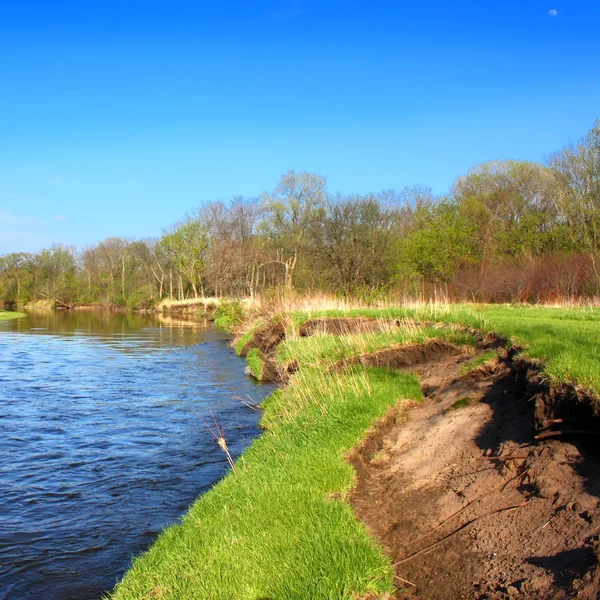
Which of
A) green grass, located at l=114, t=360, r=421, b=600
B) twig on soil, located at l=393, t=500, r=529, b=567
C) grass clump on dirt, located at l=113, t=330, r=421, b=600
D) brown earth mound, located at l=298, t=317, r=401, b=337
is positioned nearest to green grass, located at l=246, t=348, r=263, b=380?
brown earth mound, located at l=298, t=317, r=401, b=337

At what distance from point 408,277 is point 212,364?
14421mm

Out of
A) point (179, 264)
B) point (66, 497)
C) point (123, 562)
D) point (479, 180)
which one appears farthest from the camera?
point (179, 264)

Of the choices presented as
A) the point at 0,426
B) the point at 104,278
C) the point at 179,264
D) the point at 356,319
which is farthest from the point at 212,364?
the point at 104,278

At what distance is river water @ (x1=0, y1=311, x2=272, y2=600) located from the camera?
6.87 metres

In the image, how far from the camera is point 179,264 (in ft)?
243

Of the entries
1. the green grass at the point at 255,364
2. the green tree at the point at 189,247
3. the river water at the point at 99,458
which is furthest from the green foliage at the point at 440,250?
the green tree at the point at 189,247

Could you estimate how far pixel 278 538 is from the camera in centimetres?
550

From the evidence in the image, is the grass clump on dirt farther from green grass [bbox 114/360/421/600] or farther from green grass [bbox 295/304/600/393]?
green grass [bbox 295/304/600/393]

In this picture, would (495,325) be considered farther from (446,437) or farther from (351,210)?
(351,210)

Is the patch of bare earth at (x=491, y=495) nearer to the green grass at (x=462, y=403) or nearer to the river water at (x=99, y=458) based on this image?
the green grass at (x=462, y=403)

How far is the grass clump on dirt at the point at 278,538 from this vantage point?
481cm

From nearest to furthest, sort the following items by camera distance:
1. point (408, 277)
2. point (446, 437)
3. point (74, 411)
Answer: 1. point (446, 437)
2. point (74, 411)
3. point (408, 277)

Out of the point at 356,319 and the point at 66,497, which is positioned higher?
the point at 356,319

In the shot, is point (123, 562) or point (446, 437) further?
point (446, 437)
